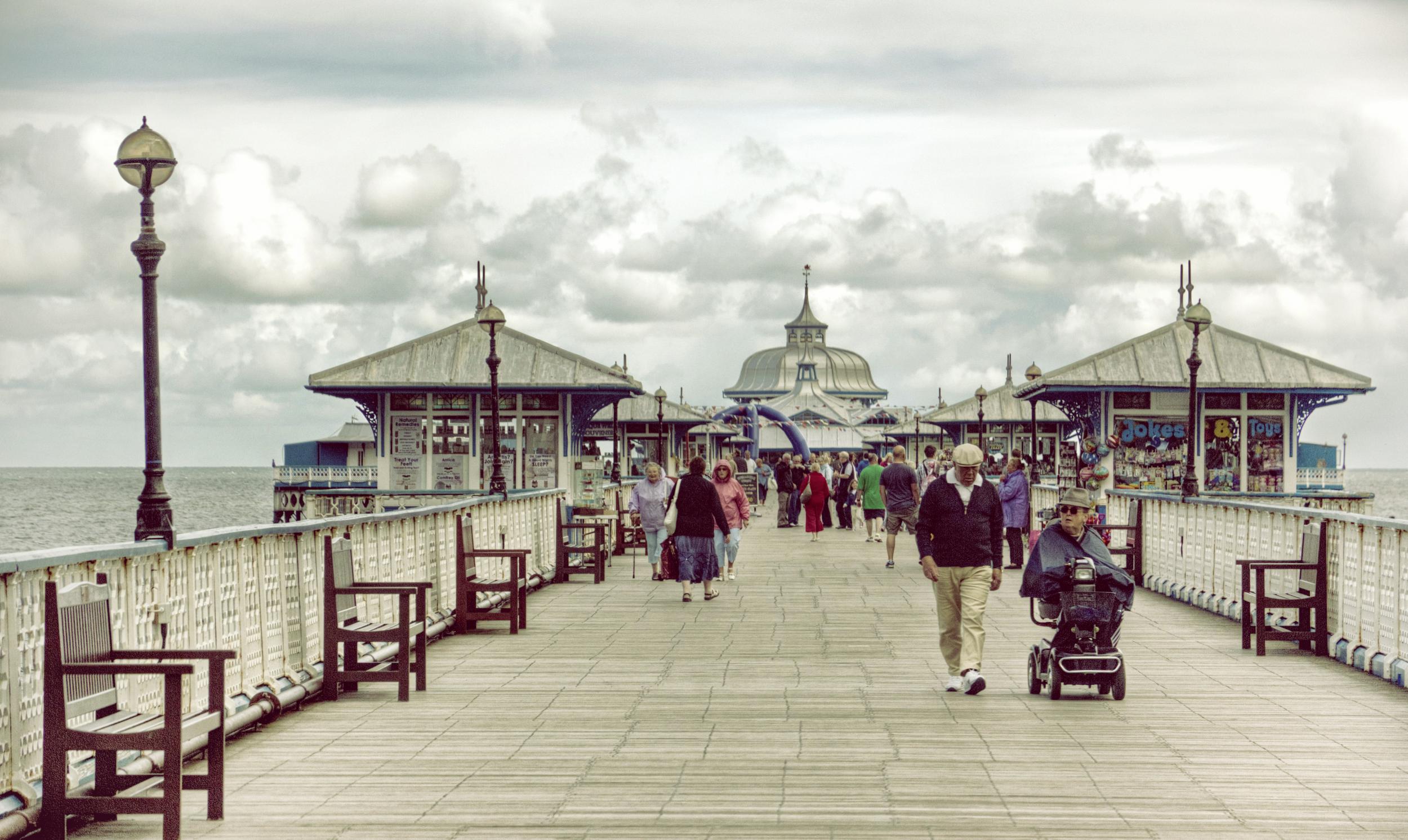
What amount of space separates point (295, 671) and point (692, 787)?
3702mm

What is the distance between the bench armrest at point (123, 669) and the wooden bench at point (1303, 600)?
9.24m

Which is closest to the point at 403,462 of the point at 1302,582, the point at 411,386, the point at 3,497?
the point at 411,386

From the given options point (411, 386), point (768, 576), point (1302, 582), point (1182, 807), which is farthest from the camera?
point (411, 386)

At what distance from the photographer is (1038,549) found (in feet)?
33.7

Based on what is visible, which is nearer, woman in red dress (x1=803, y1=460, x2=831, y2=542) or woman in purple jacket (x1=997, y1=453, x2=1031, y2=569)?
woman in purple jacket (x1=997, y1=453, x2=1031, y2=569)

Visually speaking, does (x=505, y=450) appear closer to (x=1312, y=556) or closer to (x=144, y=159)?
(x=1312, y=556)

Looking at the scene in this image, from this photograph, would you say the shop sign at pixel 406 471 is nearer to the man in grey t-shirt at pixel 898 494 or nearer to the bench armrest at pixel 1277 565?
the man in grey t-shirt at pixel 898 494

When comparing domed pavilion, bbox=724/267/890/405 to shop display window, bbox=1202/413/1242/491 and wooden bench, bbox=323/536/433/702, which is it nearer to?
shop display window, bbox=1202/413/1242/491

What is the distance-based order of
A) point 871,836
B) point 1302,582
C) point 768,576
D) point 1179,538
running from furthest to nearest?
point 768,576
point 1179,538
point 1302,582
point 871,836

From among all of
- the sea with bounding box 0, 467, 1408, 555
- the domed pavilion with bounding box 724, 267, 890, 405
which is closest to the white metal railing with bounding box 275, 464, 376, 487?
the sea with bounding box 0, 467, 1408, 555

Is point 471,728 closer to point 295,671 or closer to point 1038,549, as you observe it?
point 295,671

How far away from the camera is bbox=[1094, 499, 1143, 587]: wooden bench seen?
66.7 feet

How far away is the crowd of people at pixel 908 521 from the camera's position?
10.9m

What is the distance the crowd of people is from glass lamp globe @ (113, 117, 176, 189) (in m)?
5.25
